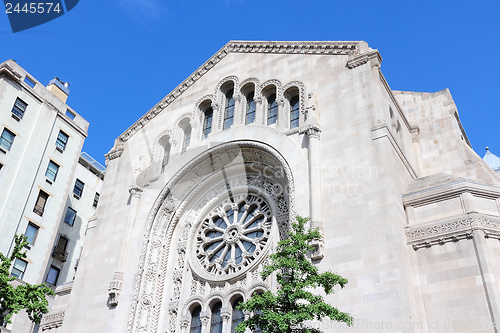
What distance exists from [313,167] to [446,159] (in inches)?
330

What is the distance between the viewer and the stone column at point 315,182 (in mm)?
19281

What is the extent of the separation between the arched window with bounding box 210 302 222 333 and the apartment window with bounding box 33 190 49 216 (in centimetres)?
2042

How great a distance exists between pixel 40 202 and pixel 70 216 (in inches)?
184

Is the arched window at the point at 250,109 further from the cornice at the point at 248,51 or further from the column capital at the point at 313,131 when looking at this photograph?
the column capital at the point at 313,131

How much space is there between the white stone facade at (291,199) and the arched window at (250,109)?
69 mm

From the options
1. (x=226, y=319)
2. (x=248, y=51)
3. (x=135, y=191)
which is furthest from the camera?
(x=248, y=51)

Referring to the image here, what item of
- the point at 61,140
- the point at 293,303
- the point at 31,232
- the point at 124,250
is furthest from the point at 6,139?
the point at 293,303

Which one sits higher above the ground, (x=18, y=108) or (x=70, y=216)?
(x=18, y=108)

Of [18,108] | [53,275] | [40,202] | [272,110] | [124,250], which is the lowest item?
[124,250]

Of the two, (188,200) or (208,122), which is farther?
(208,122)

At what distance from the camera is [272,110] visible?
2650 centimetres

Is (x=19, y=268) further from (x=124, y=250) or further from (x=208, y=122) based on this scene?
A: (x=208, y=122)

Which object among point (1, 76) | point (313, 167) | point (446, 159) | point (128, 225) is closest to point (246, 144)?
point (313, 167)

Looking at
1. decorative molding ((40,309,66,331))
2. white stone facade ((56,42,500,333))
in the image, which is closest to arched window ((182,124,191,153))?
white stone facade ((56,42,500,333))
